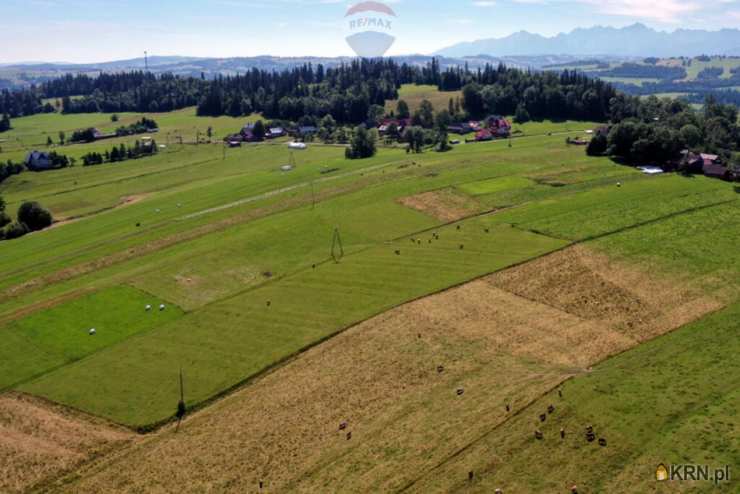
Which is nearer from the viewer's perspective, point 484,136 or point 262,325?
point 262,325

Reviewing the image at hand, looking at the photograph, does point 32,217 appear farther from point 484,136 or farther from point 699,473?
point 484,136

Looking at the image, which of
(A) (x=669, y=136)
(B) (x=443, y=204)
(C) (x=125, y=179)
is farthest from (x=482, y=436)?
(C) (x=125, y=179)

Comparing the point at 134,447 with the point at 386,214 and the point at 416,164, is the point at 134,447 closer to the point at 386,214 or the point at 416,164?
the point at 386,214

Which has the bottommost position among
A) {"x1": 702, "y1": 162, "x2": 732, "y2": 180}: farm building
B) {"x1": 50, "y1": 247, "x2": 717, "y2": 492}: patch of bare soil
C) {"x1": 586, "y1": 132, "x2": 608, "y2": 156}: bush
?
{"x1": 50, "y1": 247, "x2": 717, "y2": 492}: patch of bare soil

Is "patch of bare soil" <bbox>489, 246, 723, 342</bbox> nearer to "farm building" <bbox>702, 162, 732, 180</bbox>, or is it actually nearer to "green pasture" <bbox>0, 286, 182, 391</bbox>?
"green pasture" <bbox>0, 286, 182, 391</bbox>

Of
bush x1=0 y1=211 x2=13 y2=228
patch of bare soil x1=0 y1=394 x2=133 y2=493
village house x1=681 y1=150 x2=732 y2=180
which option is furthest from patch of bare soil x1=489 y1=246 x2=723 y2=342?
bush x1=0 y1=211 x2=13 y2=228

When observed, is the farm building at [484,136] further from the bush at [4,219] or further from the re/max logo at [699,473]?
the re/max logo at [699,473]
